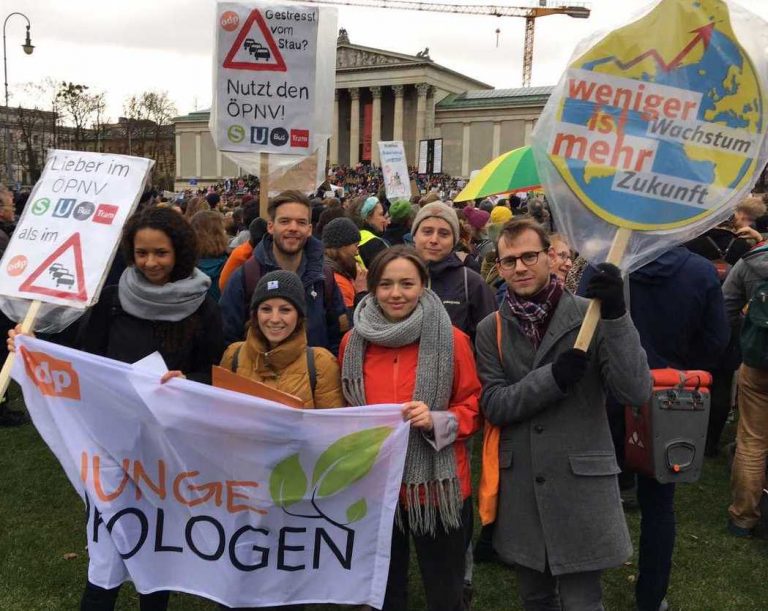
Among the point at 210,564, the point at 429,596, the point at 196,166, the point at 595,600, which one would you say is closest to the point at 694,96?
the point at 595,600

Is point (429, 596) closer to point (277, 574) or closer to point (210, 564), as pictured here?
point (277, 574)

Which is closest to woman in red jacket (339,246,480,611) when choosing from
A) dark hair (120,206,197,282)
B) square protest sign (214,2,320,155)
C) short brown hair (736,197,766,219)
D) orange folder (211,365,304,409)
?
orange folder (211,365,304,409)

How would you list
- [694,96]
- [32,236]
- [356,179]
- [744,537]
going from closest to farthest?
[694,96] < [32,236] < [744,537] < [356,179]

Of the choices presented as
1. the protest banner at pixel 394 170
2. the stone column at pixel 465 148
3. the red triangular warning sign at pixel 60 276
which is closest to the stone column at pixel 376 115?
the stone column at pixel 465 148

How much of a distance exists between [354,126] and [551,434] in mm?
66435

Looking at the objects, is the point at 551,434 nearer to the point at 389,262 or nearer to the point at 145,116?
the point at 389,262

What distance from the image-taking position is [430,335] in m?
2.67

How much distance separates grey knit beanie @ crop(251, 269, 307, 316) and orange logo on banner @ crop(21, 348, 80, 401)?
762 millimetres

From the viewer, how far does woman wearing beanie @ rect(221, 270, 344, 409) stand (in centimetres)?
275

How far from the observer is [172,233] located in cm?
292

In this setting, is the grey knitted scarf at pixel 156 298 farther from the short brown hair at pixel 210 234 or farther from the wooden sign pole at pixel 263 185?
the short brown hair at pixel 210 234

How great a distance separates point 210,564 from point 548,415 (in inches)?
56.9

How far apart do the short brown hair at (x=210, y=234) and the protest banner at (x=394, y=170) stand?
21.4 ft

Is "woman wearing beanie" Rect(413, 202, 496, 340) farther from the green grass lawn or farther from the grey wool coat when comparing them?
the green grass lawn
